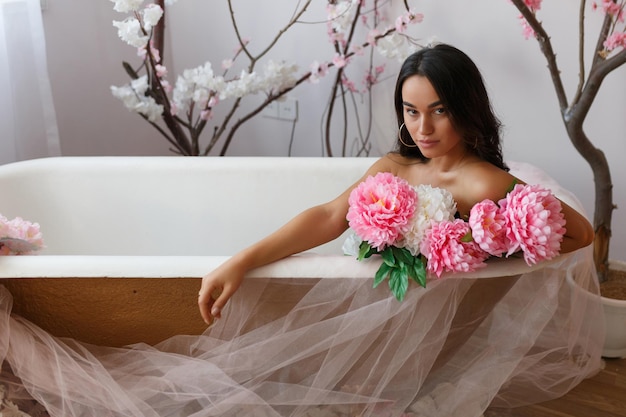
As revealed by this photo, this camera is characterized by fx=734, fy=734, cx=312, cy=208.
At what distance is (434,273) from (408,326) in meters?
0.14

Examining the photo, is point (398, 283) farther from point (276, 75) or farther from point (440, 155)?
point (276, 75)

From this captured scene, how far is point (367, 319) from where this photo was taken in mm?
1471

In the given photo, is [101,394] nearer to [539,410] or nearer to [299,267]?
[299,267]

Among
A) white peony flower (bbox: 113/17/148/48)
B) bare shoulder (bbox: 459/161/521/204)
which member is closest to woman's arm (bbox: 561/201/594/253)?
bare shoulder (bbox: 459/161/521/204)

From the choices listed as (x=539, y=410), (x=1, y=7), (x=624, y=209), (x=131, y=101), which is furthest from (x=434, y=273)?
(x=1, y=7)

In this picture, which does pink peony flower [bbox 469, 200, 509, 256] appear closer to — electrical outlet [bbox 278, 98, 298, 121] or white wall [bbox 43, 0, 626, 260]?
white wall [bbox 43, 0, 626, 260]

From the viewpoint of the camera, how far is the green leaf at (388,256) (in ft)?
4.68

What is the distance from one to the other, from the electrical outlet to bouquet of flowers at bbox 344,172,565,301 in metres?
1.49

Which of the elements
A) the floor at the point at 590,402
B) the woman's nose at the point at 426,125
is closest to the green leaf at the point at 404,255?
the woman's nose at the point at 426,125

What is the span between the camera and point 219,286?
143cm

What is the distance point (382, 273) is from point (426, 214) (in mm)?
144

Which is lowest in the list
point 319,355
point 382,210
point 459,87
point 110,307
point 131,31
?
point 319,355

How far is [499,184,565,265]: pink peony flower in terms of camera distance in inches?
54.4

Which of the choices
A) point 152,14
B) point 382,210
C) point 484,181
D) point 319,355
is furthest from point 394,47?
point 319,355
